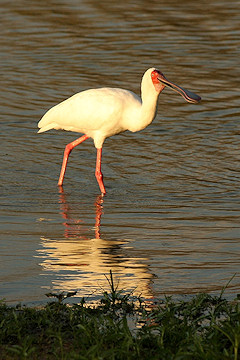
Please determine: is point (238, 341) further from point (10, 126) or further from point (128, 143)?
point (10, 126)

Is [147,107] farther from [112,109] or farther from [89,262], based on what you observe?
[89,262]

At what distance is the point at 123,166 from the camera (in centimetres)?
977

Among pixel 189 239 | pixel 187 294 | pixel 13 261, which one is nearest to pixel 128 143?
pixel 189 239

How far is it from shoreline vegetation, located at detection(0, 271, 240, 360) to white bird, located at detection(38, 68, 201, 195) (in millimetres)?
4091

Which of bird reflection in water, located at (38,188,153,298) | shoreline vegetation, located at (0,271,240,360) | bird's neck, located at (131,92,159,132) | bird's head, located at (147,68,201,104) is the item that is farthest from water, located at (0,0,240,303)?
bird's head, located at (147,68,201,104)

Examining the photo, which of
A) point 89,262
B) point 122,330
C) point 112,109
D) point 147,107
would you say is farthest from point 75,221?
point 122,330

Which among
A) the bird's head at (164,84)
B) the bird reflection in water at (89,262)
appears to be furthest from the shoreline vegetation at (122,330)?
the bird's head at (164,84)

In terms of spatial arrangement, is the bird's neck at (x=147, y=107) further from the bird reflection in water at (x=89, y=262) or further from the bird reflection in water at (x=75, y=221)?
the bird reflection in water at (x=89, y=262)

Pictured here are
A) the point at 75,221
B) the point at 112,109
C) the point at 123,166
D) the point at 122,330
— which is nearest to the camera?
the point at 122,330

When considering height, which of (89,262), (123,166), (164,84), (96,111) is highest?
(164,84)

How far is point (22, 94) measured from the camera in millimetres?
12859

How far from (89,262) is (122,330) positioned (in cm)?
173

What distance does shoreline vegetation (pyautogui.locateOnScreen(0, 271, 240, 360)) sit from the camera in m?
4.38

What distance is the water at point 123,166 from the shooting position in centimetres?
621
